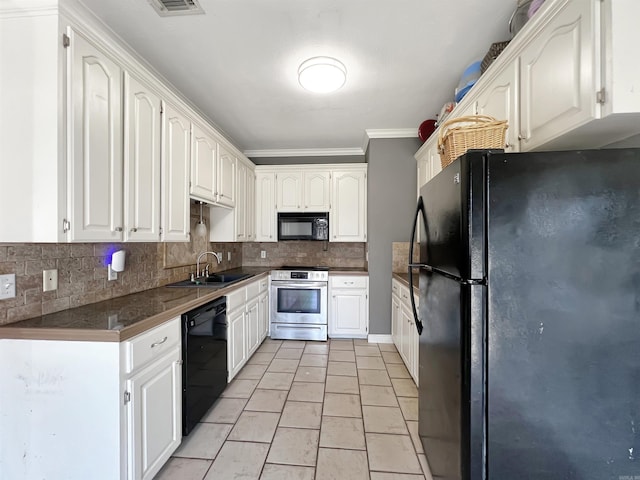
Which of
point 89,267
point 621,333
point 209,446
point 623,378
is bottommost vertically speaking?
point 209,446

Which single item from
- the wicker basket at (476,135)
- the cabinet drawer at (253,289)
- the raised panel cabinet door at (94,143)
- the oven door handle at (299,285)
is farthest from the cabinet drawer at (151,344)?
the oven door handle at (299,285)

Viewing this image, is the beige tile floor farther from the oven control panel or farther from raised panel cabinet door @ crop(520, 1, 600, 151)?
raised panel cabinet door @ crop(520, 1, 600, 151)

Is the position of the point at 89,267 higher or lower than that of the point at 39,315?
higher

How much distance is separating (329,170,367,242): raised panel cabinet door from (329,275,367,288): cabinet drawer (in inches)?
22.1

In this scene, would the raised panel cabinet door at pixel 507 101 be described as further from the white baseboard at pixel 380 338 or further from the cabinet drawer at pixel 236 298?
the white baseboard at pixel 380 338

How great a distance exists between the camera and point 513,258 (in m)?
0.99

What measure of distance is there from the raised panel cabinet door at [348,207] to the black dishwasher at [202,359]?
2010mm

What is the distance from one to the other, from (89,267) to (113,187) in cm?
57

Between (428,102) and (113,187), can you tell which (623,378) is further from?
(428,102)

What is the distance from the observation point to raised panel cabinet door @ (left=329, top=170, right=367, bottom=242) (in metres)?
3.91

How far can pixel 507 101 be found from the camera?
155 centimetres

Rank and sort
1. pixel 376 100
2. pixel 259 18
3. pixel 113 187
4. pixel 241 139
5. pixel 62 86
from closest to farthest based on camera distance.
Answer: pixel 62 86 < pixel 113 187 < pixel 259 18 < pixel 376 100 < pixel 241 139

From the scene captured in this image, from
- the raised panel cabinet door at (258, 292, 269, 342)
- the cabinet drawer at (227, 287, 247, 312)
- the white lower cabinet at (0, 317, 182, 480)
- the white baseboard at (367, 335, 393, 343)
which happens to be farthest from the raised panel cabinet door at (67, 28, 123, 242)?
the white baseboard at (367, 335, 393, 343)

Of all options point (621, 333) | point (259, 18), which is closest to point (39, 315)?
point (259, 18)
